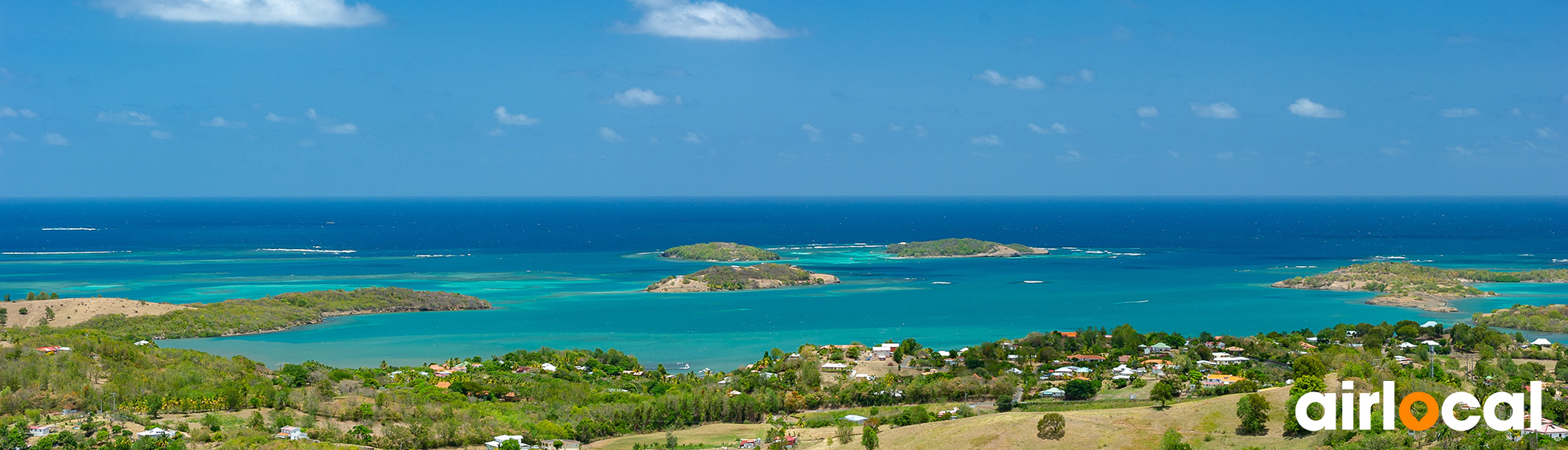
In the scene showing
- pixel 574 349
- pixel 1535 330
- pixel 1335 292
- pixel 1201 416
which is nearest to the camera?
pixel 1201 416

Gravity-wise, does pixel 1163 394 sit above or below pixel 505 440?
above

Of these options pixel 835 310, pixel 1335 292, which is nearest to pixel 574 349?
pixel 835 310

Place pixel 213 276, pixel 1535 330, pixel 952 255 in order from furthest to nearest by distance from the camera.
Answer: pixel 952 255 < pixel 213 276 < pixel 1535 330

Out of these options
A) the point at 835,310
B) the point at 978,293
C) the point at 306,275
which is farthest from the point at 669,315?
the point at 306,275

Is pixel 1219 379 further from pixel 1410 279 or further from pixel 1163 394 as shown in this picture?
pixel 1410 279

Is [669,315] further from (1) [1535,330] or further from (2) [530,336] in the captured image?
(1) [1535,330]

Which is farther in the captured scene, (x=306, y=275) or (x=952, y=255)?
(x=952, y=255)

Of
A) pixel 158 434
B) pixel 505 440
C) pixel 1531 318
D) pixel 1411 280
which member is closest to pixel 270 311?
pixel 158 434

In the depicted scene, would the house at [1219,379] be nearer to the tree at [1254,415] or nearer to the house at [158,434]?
the tree at [1254,415]
